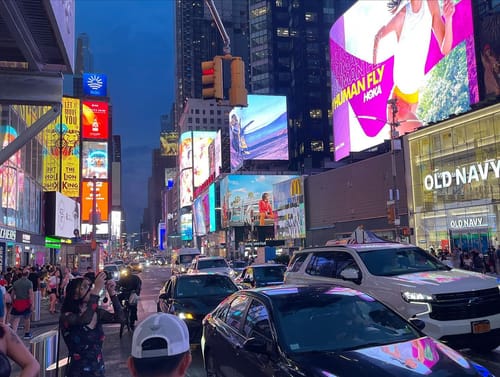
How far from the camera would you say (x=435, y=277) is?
27.5ft

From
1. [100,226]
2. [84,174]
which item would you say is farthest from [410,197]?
[100,226]

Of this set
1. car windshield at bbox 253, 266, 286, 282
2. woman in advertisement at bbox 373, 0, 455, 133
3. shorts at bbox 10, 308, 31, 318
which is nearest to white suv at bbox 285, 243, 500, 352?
car windshield at bbox 253, 266, 286, 282

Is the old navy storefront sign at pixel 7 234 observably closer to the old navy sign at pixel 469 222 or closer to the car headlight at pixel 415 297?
the car headlight at pixel 415 297

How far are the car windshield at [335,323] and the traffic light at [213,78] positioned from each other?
19.8 feet

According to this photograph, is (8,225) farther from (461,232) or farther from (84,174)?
(84,174)

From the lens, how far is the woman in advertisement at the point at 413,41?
131 feet

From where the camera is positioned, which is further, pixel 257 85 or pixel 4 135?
pixel 257 85

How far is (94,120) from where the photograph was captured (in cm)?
7438

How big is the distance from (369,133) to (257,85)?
87.3 meters

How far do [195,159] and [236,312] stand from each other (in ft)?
459

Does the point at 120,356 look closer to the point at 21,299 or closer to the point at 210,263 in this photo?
the point at 21,299

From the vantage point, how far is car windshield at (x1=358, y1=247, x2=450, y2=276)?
9.27 meters

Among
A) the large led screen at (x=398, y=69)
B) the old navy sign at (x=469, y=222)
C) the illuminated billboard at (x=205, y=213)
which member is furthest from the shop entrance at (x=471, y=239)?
the illuminated billboard at (x=205, y=213)

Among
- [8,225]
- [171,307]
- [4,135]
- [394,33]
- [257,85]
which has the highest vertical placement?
[257,85]
